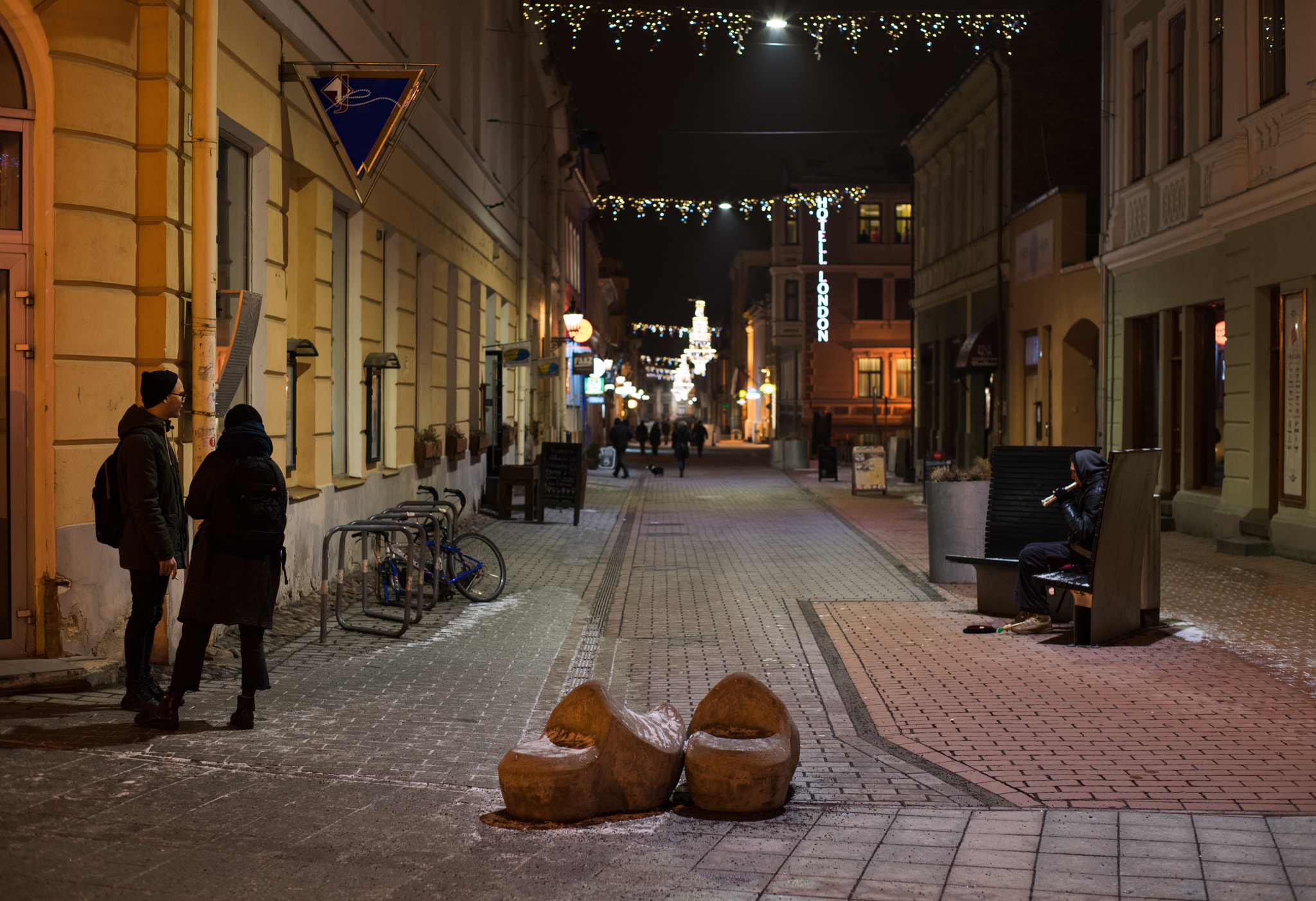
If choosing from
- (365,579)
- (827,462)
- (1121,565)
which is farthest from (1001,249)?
(365,579)

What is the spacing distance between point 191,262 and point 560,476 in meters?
12.0

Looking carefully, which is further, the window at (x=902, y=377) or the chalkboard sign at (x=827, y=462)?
the window at (x=902, y=377)

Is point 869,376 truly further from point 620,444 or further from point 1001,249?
point 1001,249

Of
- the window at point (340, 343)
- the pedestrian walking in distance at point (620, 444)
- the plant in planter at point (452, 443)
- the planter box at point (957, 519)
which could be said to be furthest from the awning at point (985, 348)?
the window at point (340, 343)

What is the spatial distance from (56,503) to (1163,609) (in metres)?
8.50

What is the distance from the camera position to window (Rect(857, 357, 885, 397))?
55781 millimetres

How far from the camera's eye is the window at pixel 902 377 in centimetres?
5572

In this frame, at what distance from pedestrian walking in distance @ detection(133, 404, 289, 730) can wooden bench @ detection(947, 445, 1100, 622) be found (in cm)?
587

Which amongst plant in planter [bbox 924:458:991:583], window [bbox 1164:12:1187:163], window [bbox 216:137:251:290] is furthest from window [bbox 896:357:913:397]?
window [bbox 216:137:251:290]

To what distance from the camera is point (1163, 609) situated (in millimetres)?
10812

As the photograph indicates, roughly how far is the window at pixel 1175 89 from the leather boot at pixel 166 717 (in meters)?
16.3

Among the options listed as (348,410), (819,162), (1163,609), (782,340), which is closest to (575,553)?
(348,410)

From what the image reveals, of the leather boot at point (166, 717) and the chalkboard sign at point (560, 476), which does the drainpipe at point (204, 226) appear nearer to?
the leather boot at point (166, 717)

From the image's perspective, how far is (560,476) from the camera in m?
20.3
